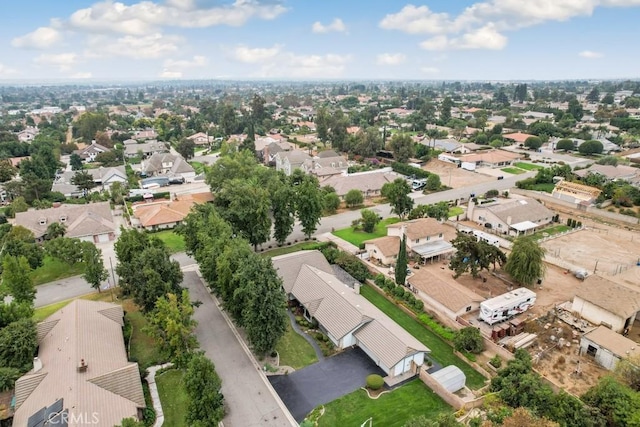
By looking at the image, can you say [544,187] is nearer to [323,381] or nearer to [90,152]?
[323,381]

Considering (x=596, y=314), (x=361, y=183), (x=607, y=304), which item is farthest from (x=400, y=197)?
(x=607, y=304)

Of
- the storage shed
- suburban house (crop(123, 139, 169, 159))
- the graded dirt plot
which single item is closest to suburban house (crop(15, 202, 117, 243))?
the storage shed

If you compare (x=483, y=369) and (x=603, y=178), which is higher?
(x=603, y=178)

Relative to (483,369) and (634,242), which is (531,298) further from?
(634,242)

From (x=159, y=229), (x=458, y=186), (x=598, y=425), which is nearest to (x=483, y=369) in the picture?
(x=598, y=425)

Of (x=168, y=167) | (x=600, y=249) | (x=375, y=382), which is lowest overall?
(x=375, y=382)

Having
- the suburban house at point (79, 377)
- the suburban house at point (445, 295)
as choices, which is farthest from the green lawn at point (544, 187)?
the suburban house at point (79, 377)

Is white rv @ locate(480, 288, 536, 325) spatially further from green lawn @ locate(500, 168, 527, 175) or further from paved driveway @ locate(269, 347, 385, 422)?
green lawn @ locate(500, 168, 527, 175)
